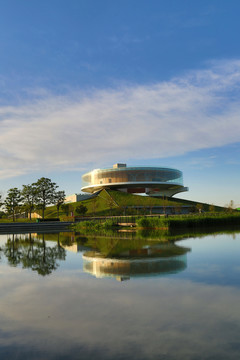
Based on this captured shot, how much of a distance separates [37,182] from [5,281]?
211 ft

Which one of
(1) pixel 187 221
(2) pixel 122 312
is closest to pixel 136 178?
(1) pixel 187 221

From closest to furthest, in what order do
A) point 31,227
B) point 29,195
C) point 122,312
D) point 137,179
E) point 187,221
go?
point 122,312 < point 187,221 < point 31,227 < point 29,195 < point 137,179

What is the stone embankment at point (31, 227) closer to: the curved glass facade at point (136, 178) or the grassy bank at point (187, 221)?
the grassy bank at point (187, 221)

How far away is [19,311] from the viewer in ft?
23.2

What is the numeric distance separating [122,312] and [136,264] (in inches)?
219

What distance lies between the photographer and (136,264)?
40.1ft

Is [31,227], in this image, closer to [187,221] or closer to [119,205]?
[187,221]

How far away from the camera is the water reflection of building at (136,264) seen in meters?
10.6

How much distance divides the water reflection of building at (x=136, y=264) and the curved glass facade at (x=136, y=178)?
263 ft

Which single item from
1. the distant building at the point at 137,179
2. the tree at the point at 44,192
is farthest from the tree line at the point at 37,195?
the distant building at the point at 137,179

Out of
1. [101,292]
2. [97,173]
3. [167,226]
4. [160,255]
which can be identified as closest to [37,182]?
[97,173]

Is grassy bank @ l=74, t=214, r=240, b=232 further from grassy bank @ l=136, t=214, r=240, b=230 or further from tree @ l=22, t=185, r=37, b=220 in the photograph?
tree @ l=22, t=185, r=37, b=220

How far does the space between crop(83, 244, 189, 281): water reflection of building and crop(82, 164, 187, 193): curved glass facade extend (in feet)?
263

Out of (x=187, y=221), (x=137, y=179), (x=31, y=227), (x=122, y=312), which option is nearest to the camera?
(x=122, y=312)
